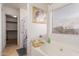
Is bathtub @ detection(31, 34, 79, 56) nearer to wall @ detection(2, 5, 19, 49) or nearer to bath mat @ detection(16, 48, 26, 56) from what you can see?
bath mat @ detection(16, 48, 26, 56)

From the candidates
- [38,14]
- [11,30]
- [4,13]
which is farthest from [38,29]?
[4,13]

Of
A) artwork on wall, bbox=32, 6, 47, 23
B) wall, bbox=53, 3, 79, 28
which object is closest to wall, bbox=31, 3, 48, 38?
artwork on wall, bbox=32, 6, 47, 23

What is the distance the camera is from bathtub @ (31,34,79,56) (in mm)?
1201

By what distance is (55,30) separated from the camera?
127cm

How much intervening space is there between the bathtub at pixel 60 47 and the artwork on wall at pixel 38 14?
24cm

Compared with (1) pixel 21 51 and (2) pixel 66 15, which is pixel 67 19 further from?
(1) pixel 21 51

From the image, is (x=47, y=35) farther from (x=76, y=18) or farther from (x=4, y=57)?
(x=4, y=57)

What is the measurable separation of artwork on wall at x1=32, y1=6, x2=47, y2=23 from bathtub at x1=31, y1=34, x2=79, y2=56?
0.79 ft

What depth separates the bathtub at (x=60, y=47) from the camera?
1201 millimetres

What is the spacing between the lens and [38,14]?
128cm

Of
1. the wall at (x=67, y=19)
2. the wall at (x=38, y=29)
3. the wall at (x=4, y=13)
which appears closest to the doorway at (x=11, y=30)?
the wall at (x=4, y=13)

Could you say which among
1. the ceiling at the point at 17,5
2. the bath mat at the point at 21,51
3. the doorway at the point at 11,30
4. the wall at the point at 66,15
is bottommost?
the bath mat at the point at 21,51

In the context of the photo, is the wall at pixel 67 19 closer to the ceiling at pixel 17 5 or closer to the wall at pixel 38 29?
the wall at pixel 38 29

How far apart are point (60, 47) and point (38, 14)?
1.54 feet
